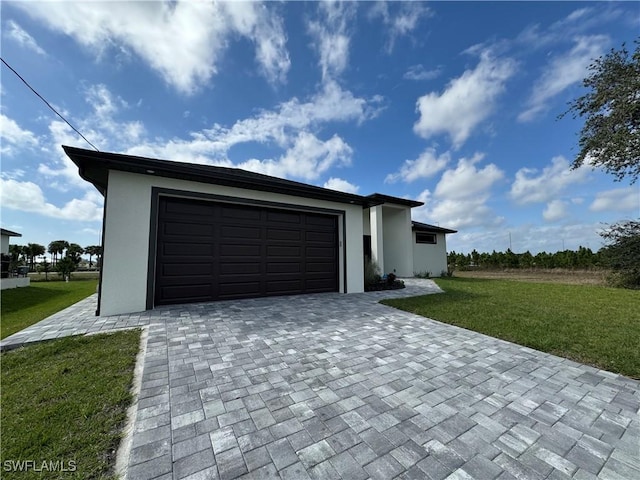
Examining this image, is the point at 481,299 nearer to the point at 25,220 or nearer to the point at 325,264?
the point at 325,264

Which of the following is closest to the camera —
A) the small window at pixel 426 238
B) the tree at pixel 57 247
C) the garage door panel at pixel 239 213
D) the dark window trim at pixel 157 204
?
the dark window trim at pixel 157 204

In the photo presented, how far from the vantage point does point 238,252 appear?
6.50 meters

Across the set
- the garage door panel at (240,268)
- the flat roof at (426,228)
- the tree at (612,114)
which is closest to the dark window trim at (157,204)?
the garage door panel at (240,268)

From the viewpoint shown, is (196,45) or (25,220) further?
(25,220)

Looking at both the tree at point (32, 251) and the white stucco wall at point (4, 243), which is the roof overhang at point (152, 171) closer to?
the white stucco wall at point (4, 243)

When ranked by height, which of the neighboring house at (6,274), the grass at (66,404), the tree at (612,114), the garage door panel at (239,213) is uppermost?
the tree at (612,114)

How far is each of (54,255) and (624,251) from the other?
4947cm

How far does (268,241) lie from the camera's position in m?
6.95

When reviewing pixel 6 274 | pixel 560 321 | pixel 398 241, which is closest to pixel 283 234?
pixel 560 321

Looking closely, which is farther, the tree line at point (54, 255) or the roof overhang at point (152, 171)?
the tree line at point (54, 255)

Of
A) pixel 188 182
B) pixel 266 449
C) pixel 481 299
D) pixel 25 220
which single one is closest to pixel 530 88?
pixel 481 299

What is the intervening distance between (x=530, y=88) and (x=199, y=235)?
1157cm

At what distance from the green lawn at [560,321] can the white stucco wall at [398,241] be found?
5.42 metres

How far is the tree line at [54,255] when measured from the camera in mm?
17969
